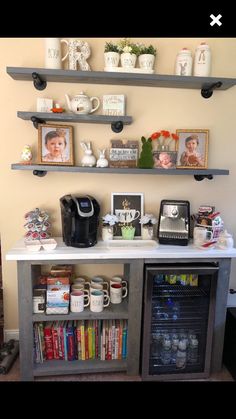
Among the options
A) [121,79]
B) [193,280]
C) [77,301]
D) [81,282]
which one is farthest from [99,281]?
[121,79]

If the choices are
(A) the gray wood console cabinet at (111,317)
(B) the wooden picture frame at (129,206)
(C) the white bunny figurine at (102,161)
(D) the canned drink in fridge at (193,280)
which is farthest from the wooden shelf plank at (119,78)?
(D) the canned drink in fridge at (193,280)

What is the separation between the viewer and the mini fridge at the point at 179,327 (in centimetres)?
170

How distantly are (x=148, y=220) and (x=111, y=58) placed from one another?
1.03m

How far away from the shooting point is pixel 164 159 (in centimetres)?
183

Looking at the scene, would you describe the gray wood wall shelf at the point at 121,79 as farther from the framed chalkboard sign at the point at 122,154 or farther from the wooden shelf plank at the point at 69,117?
the framed chalkboard sign at the point at 122,154

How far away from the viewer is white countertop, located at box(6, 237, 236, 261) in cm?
155

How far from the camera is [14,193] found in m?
1.86

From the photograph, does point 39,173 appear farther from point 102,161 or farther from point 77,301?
point 77,301

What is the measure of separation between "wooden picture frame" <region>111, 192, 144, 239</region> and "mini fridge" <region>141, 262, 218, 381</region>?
38 centimetres

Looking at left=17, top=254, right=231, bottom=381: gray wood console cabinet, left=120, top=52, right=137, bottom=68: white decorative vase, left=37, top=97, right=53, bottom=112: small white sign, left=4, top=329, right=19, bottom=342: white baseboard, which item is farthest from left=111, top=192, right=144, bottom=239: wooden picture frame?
left=4, top=329, right=19, bottom=342: white baseboard

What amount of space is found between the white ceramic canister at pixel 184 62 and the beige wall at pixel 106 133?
10cm
